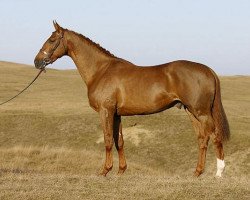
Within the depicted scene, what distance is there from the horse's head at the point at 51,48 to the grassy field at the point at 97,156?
3064mm

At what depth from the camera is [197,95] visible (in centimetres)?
1256

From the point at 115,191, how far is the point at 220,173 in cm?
333

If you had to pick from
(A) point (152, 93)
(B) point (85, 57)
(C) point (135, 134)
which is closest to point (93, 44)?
(B) point (85, 57)

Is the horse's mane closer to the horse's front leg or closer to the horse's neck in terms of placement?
the horse's neck

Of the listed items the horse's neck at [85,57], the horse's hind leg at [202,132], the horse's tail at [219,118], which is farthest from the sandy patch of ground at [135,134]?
the horse's tail at [219,118]

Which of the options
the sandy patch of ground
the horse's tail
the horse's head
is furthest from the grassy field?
the horse's head

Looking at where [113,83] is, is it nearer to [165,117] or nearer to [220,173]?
[220,173]

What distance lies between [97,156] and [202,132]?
40.8ft

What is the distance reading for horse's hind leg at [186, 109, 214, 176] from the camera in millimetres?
12695

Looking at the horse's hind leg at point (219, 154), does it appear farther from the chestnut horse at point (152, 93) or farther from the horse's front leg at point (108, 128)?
the horse's front leg at point (108, 128)

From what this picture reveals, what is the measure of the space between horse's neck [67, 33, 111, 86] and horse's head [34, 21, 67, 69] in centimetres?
25

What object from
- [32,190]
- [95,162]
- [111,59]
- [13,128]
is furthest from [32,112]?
[32,190]

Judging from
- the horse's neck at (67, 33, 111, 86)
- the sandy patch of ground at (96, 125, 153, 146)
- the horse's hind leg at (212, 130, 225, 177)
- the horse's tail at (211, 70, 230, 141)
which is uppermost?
the horse's neck at (67, 33, 111, 86)

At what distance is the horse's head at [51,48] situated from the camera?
13.9 metres
